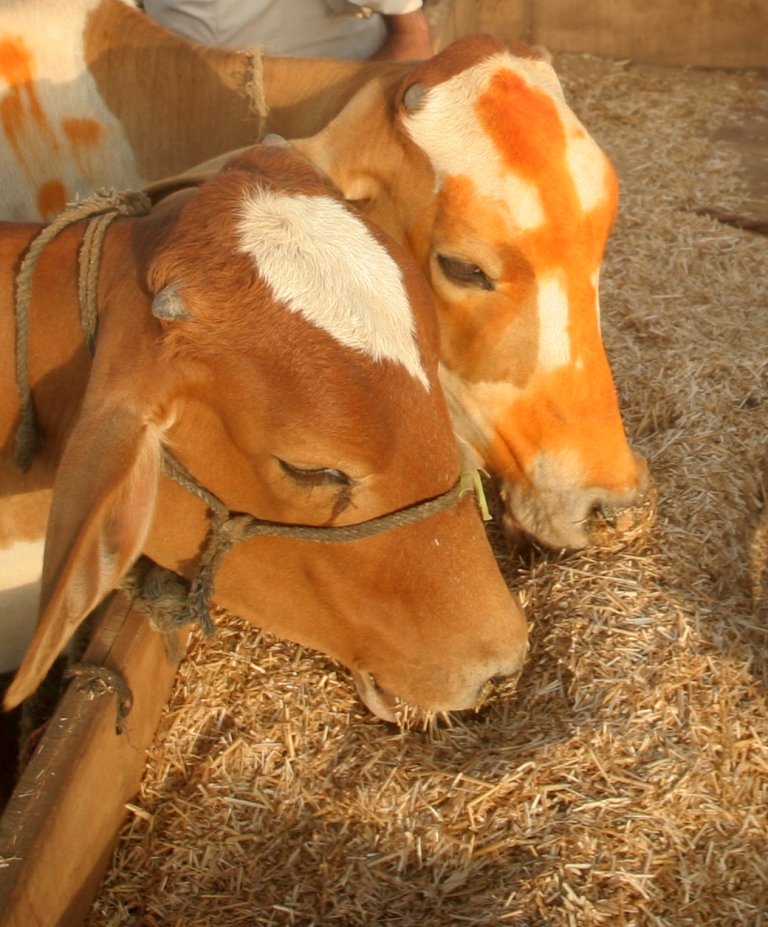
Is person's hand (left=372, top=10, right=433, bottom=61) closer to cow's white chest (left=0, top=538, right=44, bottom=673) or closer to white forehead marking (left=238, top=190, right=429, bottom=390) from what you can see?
white forehead marking (left=238, top=190, right=429, bottom=390)

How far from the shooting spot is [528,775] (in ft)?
7.33

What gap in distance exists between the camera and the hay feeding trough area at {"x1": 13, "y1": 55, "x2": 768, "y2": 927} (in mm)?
2074

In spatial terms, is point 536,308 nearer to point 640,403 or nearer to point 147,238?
point 147,238

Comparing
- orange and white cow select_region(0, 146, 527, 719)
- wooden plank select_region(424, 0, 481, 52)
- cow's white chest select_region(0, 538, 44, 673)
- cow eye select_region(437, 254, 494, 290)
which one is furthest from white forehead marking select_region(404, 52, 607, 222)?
wooden plank select_region(424, 0, 481, 52)

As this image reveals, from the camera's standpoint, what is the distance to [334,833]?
221 cm

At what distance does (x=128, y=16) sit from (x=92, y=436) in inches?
73.9

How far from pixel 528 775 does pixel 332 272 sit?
111cm

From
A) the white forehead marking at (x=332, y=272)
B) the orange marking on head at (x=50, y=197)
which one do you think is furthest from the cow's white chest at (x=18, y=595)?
the orange marking on head at (x=50, y=197)

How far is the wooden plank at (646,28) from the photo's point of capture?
618 centimetres

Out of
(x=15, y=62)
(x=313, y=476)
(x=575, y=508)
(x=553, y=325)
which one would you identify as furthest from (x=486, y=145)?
(x=15, y=62)

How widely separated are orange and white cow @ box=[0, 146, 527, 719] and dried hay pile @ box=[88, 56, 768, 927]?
389mm

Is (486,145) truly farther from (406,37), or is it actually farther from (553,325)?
(406,37)

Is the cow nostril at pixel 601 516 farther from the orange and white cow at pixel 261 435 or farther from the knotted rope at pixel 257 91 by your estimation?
the knotted rope at pixel 257 91

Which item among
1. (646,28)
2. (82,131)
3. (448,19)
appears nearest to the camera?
(82,131)
